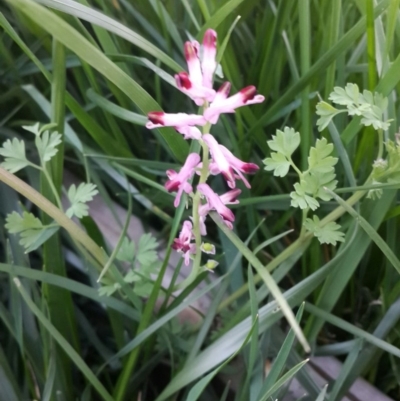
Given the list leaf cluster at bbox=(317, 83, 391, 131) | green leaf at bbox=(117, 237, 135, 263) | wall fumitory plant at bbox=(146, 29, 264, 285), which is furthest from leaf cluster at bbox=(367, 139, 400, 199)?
green leaf at bbox=(117, 237, 135, 263)

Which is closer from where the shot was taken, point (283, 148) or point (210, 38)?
point (210, 38)

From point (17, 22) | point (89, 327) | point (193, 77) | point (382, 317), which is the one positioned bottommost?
point (382, 317)

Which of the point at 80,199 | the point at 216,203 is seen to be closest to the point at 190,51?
the point at 216,203

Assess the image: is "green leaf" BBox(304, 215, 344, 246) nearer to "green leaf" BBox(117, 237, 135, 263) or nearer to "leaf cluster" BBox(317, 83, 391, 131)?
"leaf cluster" BBox(317, 83, 391, 131)

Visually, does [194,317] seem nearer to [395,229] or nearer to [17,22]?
[395,229]

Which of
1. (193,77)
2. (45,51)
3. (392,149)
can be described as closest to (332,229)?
(392,149)

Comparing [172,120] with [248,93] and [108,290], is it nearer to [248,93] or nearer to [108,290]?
[248,93]

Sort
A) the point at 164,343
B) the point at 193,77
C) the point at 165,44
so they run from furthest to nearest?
1. the point at 165,44
2. the point at 164,343
3. the point at 193,77
